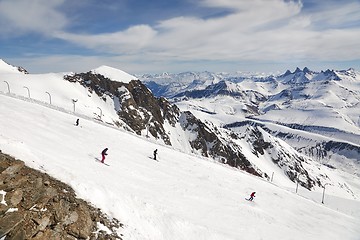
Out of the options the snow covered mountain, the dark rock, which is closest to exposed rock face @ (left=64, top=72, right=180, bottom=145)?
the snow covered mountain

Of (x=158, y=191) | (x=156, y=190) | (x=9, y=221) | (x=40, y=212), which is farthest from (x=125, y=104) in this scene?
(x=9, y=221)

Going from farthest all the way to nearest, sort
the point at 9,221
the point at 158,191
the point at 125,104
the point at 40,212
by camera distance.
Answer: the point at 125,104 < the point at 158,191 < the point at 40,212 < the point at 9,221

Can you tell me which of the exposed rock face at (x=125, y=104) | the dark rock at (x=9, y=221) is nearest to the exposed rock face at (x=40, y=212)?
the dark rock at (x=9, y=221)

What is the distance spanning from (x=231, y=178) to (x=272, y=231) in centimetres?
1643

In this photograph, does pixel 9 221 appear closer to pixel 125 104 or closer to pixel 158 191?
pixel 158 191

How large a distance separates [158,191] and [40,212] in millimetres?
13872

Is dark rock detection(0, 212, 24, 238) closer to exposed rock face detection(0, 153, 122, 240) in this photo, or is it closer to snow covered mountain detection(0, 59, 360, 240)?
exposed rock face detection(0, 153, 122, 240)

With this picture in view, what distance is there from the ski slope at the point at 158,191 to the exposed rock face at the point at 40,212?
5.78ft

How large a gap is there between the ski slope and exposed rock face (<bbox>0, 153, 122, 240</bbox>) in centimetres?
176

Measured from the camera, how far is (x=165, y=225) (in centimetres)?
2034

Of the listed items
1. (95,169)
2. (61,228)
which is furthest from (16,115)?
(61,228)

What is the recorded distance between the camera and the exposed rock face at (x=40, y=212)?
12742 mm

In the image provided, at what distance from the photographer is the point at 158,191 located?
88.7 ft

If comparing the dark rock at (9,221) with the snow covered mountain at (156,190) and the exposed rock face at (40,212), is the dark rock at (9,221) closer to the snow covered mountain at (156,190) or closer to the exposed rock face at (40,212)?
the exposed rock face at (40,212)
